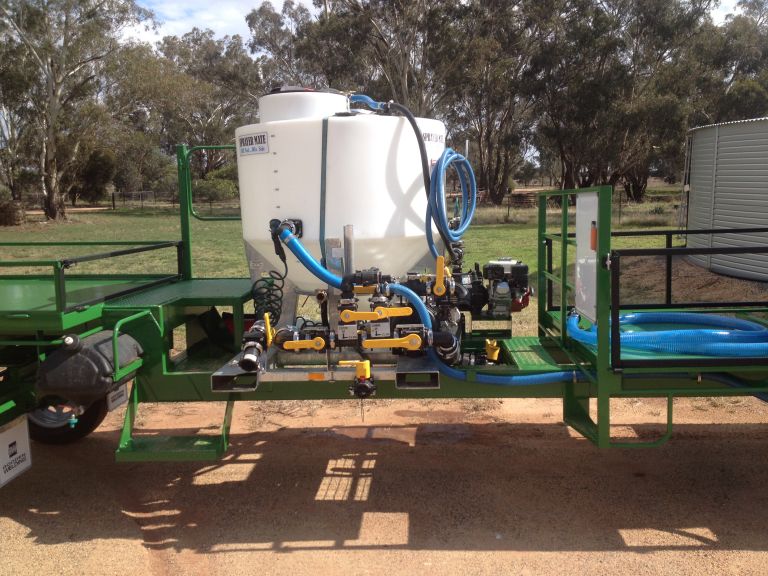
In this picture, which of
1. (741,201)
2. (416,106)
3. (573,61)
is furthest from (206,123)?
(741,201)

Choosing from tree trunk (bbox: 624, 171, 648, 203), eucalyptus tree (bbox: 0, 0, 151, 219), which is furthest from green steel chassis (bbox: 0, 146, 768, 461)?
tree trunk (bbox: 624, 171, 648, 203)

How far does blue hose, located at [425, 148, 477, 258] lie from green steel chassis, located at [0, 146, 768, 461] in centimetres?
A: 66

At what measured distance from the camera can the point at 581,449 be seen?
18.4ft

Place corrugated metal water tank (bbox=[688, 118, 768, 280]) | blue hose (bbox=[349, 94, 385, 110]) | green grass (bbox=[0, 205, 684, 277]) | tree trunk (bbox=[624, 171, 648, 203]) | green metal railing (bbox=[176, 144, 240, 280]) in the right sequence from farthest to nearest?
tree trunk (bbox=[624, 171, 648, 203]), green grass (bbox=[0, 205, 684, 277]), corrugated metal water tank (bbox=[688, 118, 768, 280]), green metal railing (bbox=[176, 144, 240, 280]), blue hose (bbox=[349, 94, 385, 110])

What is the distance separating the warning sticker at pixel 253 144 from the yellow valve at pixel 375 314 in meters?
1.29

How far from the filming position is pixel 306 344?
4.38m

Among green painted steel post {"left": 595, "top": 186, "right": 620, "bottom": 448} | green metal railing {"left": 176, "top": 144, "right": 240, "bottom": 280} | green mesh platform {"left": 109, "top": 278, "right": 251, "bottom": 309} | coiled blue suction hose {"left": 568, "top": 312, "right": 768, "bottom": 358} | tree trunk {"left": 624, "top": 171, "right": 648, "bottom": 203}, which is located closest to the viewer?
green painted steel post {"left": 595, "top": 186, "right": 620, "bottom": 448}

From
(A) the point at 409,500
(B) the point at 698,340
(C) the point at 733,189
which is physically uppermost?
(C) the point at 733,189

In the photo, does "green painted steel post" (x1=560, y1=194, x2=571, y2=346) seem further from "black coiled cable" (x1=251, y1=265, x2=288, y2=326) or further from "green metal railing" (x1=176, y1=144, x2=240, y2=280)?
"green metal railing" (x1=176, y1=144, x2=240, y2=280)

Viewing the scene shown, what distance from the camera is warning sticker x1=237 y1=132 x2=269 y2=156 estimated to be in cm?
475

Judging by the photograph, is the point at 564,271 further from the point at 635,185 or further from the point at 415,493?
the point at 635,185

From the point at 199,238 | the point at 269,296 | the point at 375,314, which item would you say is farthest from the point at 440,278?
the point at 199,238

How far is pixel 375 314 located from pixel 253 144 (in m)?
1.49

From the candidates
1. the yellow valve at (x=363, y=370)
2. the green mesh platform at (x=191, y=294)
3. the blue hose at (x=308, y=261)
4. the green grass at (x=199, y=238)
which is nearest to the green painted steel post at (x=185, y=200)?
the green mesh platform at (x=191, y=294)
